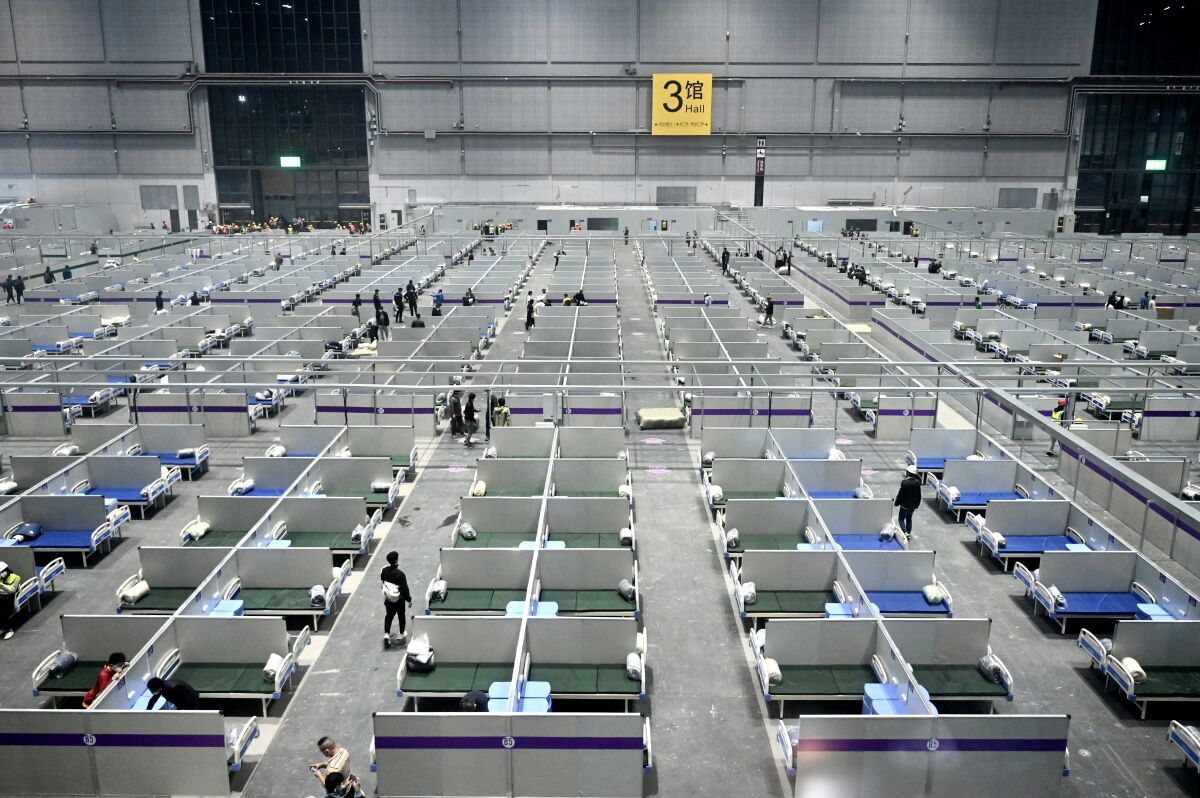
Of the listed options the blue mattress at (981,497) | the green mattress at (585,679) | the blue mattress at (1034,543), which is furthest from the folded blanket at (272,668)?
the blue mattress at (981,497)

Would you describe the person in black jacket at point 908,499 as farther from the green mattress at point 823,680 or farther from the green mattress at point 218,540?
the green mattress at point 218,540

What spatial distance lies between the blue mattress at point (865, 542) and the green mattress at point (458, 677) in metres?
6.61

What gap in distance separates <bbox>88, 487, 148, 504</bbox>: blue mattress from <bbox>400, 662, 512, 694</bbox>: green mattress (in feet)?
28.8

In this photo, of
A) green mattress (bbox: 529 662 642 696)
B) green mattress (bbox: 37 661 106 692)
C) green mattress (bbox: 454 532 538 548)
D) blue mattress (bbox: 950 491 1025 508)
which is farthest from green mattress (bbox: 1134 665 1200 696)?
green mattress (bbox: 37 661 106 692)

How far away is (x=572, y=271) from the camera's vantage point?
44.5m

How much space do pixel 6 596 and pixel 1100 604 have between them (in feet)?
54.4

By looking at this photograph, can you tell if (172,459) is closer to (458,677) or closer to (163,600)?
(163,600)

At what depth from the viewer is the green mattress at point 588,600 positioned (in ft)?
43.4

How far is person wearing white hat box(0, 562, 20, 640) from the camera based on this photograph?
13.2 m

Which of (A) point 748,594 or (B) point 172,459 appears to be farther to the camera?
(B) point 172,459

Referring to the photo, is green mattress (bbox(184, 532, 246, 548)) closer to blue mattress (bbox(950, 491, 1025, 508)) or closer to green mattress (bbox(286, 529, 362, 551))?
green mattress (bbox(286, 529, 362, 551))

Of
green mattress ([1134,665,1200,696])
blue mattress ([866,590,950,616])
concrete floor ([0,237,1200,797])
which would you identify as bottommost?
concrete floor ([0,237,1200,797])

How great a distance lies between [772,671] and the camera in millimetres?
11336

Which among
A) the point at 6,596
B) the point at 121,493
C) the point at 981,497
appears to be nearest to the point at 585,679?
the point at 6,596
